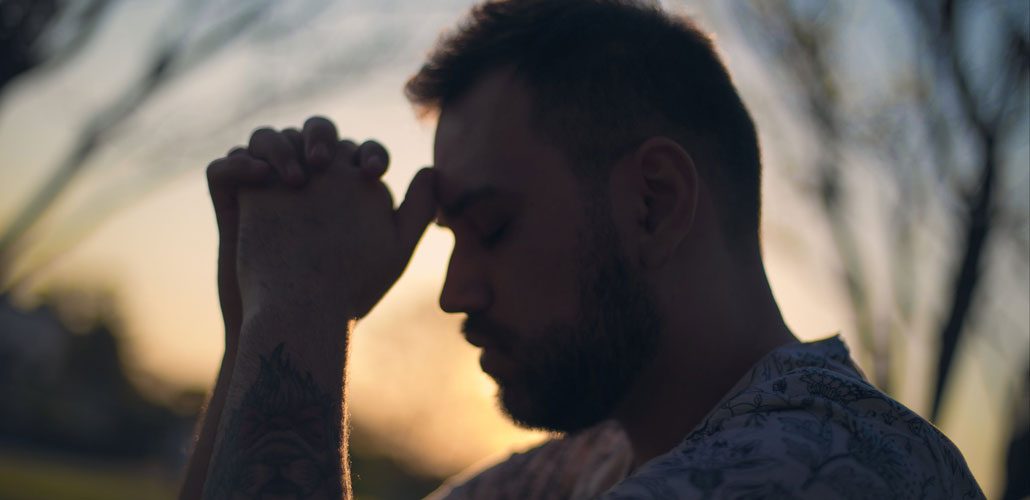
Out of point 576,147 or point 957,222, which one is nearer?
point 576,147

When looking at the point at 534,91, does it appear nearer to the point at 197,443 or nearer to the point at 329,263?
the point at 329,263

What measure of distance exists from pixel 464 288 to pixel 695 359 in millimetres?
620

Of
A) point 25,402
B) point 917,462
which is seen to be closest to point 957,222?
point 917,462

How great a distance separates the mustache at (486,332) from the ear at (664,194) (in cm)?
41

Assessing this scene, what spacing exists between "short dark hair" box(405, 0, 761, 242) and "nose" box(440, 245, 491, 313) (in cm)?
39

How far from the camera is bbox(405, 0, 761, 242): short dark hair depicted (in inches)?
97.7

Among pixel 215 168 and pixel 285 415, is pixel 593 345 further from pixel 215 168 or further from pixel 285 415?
pixel 215 168

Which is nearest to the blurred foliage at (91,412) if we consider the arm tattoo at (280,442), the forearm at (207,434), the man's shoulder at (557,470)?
the man's shoulder at (557,470)

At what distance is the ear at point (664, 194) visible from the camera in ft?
7.77

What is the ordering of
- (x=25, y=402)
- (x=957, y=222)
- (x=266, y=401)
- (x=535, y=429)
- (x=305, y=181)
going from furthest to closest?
1. (x=25, y=402)
2. (x=957, y=222)
3. (x=535, y=429)
4. (x=305, y=181)
5. (x=266, y=401)

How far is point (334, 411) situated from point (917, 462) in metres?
1.14

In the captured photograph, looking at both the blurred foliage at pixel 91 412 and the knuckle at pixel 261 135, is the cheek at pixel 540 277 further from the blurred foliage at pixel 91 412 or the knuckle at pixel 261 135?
the blurred foliage at pixel 91 412

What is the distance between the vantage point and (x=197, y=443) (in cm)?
251

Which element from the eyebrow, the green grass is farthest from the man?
the green grass
